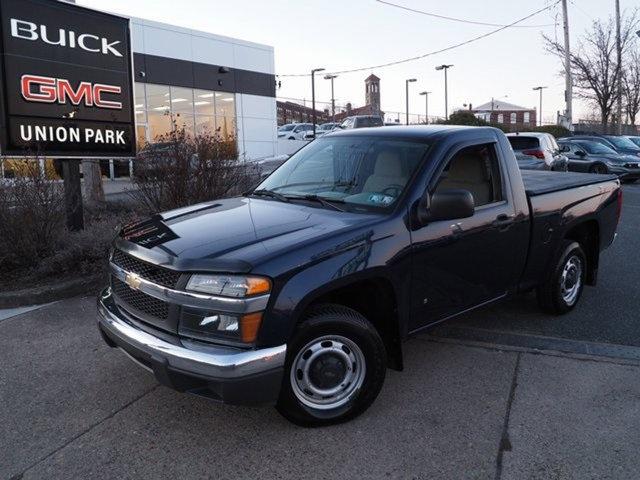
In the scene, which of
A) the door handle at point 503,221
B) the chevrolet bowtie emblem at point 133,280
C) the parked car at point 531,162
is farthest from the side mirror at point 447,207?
the parked car at point 531,162

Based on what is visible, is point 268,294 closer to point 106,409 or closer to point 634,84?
point 106,409

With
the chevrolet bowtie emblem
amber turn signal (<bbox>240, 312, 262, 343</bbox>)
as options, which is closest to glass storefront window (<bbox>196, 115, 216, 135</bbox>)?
the chevrolet bowtie emblem

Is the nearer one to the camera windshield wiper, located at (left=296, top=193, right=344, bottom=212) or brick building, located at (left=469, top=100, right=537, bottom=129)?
windshield wiper, located at (left=296, top=193, right=344, bottom=212)

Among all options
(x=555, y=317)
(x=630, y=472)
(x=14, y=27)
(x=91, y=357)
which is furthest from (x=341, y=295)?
(x=14, y=27)

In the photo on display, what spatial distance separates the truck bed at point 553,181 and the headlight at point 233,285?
2.74 metres

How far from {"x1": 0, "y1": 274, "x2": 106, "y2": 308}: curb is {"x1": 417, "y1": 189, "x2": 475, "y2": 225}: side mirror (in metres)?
3.83

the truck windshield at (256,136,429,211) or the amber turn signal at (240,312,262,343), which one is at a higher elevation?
the truck windshield at (256,136,429,211)

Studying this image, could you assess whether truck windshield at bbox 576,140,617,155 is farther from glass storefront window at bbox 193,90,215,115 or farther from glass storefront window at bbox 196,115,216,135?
glass storefront window at bbox 193,90,215,115

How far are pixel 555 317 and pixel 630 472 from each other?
2.48m

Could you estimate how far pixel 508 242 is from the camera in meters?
4.40

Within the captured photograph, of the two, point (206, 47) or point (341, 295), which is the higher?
point (206, 47)

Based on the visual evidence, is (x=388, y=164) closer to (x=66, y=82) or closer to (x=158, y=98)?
(x=66, y=82)

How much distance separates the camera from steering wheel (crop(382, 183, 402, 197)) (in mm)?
3795

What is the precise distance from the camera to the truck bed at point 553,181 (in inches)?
196
